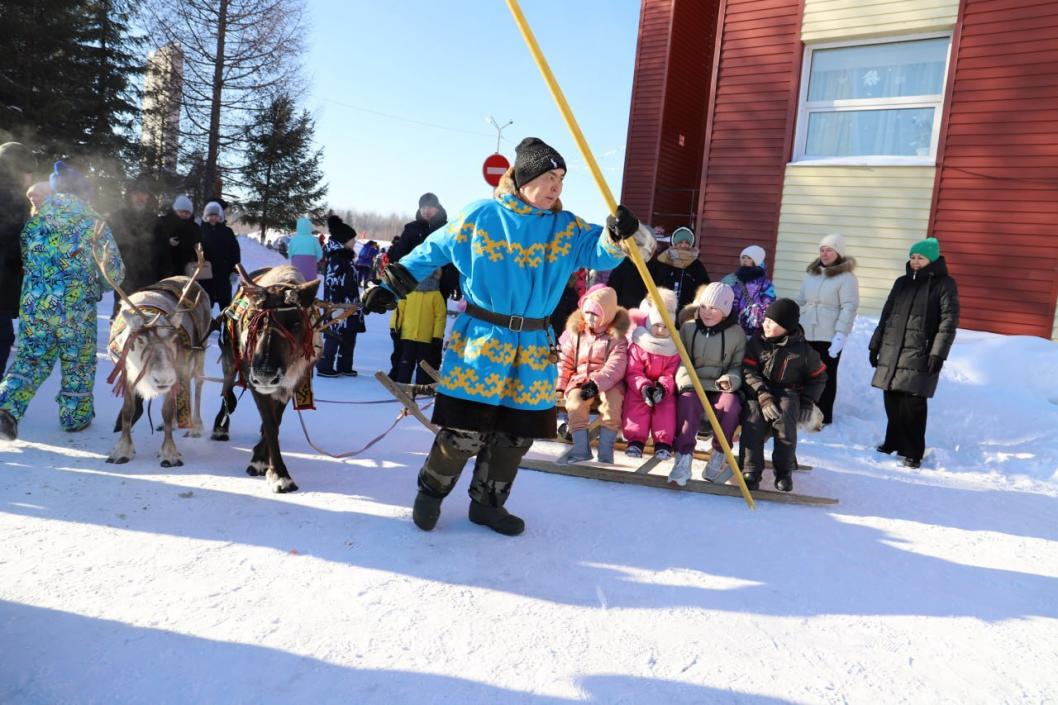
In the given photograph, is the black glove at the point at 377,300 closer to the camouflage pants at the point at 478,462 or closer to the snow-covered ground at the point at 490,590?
the camouflage pants at the point at 478,462

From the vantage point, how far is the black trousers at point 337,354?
8.10m

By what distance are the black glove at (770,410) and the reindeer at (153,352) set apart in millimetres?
3767

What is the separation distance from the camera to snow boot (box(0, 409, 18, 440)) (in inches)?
173

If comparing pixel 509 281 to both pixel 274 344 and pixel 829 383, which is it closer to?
pixel 274 344

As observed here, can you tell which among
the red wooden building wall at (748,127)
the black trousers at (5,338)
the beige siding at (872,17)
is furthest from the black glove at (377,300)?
the beige siding at (872,17)

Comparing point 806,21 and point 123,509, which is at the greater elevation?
point 806,21

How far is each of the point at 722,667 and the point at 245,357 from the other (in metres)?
2.95

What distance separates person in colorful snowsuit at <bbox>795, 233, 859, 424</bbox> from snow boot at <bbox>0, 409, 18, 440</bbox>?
6484 mm

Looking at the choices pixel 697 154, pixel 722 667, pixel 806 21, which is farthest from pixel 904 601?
pixel 697 154

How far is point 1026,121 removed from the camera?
836cm

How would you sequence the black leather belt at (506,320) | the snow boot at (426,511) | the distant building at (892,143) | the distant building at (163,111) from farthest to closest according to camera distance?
the distant building at (163,111) < the distant building at (892,143) < the snow boot at (426,511) < the black leather belt at (506,320)

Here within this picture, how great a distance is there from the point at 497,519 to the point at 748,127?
348 inches

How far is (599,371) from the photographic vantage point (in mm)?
5039

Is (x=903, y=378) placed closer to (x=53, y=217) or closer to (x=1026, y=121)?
(x=1026, y=121)
